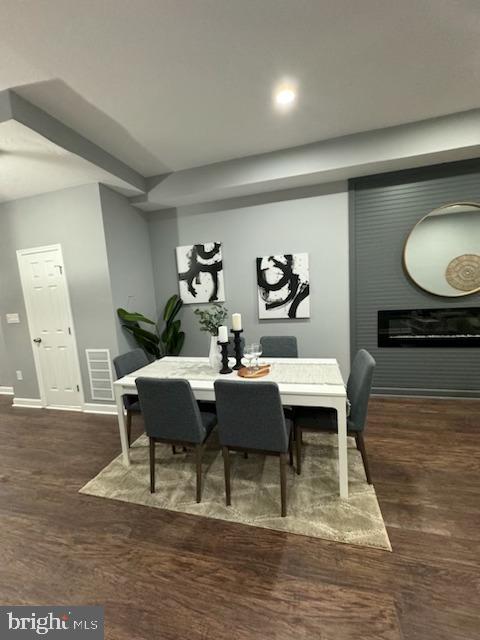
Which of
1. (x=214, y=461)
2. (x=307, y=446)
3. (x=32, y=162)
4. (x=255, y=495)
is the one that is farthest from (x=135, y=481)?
(x=32, y=162)

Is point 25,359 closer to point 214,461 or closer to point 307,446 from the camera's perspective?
point 214,461

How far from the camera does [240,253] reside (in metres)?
3.56

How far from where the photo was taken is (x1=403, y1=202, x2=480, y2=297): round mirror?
2896 millimetres

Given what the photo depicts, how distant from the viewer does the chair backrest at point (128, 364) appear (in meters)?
2.37

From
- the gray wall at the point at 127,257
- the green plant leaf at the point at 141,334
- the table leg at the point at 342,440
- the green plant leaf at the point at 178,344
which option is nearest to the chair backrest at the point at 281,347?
the table leg at the point at 342,440

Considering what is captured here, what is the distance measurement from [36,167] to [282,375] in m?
3.03

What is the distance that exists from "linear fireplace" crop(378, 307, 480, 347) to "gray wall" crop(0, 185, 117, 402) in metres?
3.36

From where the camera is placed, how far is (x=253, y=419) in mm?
1578

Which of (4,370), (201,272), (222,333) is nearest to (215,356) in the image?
(222,333)

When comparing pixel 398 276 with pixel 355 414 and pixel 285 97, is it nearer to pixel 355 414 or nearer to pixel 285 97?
pixel 355 414

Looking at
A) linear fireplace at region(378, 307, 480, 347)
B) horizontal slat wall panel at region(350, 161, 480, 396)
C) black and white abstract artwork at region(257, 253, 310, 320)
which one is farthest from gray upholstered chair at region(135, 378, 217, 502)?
linear fireplace at region(378, 307, 480, 347)

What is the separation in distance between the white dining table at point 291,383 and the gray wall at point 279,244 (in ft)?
4.00

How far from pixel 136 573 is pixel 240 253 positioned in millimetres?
3182

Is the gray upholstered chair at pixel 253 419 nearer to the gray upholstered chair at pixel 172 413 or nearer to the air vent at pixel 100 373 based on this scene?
the gray upholstered chair at pixel 172 413
